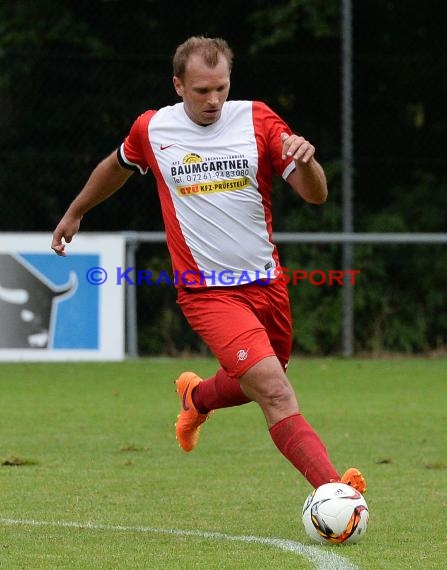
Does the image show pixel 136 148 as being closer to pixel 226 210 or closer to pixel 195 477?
pixel 226 210

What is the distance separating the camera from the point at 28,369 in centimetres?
1335

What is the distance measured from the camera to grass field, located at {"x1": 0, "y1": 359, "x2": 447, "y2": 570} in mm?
5301

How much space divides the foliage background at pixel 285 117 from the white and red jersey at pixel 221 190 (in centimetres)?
902

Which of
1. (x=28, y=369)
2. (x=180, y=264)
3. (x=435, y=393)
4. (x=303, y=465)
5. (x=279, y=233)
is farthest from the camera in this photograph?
(x=279, y=233)

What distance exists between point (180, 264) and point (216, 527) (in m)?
1.15

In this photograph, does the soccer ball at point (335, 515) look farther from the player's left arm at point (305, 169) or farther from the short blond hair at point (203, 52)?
the short blond hair at point (203, 52)

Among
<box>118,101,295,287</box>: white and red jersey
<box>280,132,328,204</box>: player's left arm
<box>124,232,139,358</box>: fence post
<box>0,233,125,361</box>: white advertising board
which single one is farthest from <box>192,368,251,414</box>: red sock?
<box>124,232,139,358</box>: fence post

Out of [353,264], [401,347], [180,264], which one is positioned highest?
[180,264]

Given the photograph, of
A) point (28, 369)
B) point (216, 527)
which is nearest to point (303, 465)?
point (216, 527)

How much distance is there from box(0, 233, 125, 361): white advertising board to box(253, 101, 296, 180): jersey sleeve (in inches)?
301

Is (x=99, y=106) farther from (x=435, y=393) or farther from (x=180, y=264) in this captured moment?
(x=180, y=264)

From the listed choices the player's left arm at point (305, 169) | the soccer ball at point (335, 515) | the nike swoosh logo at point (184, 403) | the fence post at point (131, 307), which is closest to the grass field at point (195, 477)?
the soccer ball at point (335, 515)

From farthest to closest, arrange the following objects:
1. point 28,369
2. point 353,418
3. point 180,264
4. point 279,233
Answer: point 279,233 → point 28,369 → point 353,418 → point 180,264

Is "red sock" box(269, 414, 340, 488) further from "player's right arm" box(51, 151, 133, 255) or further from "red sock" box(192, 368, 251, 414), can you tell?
"player's right arm" box(51, 151, 133, 255)
